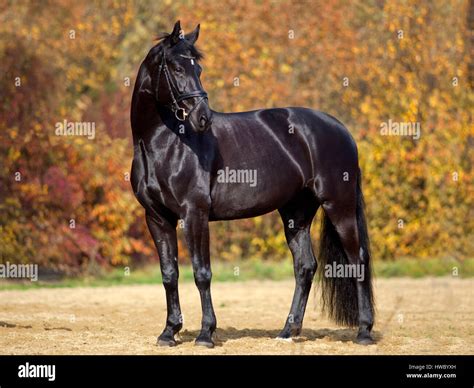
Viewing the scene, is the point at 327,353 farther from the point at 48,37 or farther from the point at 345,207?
the point at 48,37

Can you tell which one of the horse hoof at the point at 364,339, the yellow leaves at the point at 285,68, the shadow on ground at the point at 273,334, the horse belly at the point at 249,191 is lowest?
the shadow on ground at the point at 273,334

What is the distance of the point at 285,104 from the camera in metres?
14.8

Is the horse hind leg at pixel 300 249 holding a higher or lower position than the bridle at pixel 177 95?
lower

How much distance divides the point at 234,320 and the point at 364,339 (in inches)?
85.1

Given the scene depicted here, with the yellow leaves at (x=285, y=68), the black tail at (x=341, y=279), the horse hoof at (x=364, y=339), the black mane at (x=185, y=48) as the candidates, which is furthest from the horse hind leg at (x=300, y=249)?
the yellow leaves at (x=285, y=68)

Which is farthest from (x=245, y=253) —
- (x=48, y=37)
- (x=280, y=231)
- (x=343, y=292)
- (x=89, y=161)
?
(x=343, y=292)

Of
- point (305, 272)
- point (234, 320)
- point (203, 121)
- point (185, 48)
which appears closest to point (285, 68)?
point (234, 320)

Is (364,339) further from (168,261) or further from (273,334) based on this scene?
(168,261)

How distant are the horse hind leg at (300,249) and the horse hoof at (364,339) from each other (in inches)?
23.5

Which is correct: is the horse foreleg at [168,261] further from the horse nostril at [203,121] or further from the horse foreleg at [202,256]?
the horse nostril at [203,121]

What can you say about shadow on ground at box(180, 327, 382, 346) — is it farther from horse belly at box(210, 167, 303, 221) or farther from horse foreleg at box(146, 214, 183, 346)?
horse belly at box(210, 167, 303, 221)

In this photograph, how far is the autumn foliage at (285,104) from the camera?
13.5 metres

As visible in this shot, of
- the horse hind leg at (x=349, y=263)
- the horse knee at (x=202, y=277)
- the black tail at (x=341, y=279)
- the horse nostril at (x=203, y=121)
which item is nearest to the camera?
the horse nostril at (x=203, y=121)

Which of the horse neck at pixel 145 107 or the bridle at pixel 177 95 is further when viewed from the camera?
the horse neck at pixel 145 107
